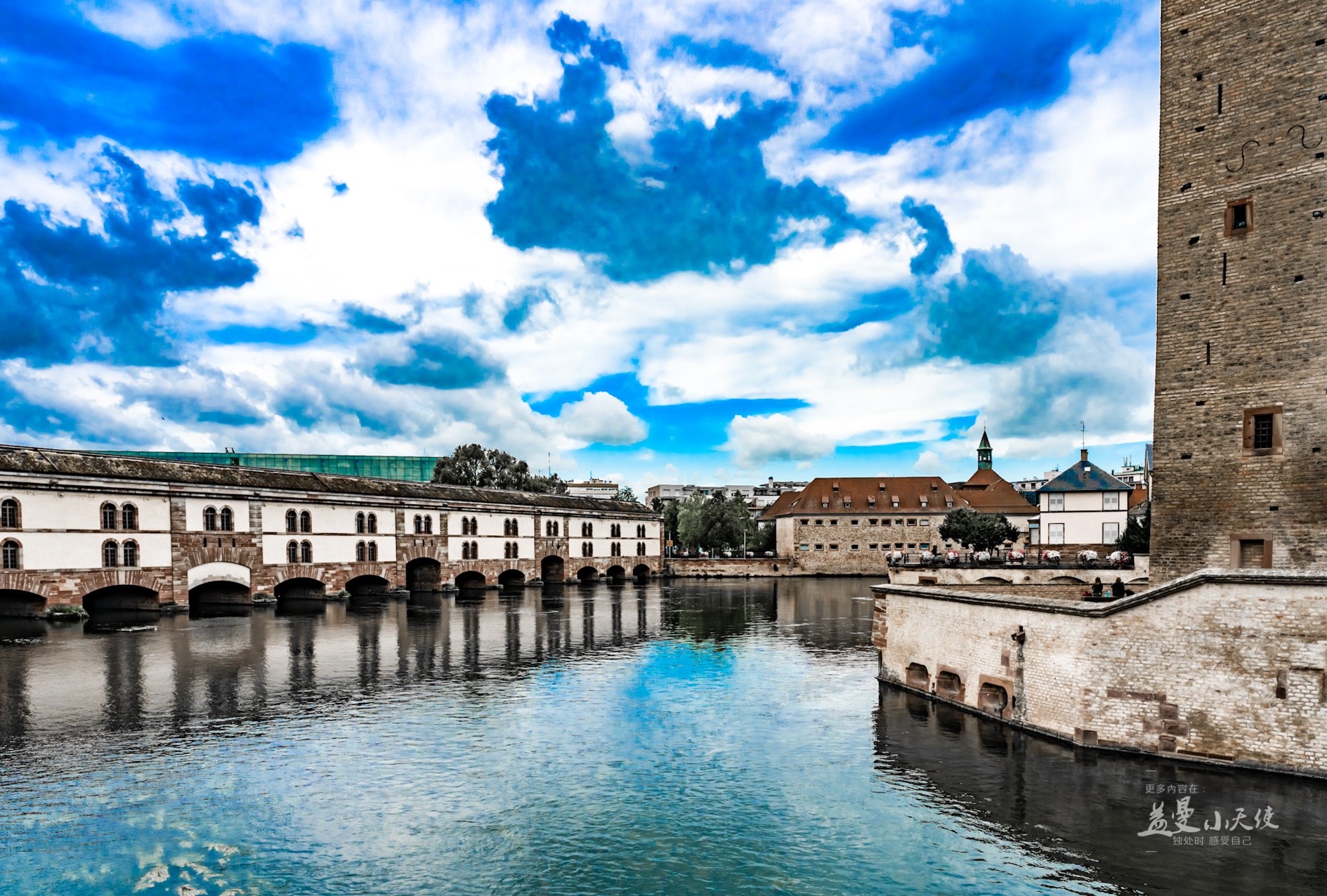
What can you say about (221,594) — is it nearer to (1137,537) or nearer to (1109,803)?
(1109,803)

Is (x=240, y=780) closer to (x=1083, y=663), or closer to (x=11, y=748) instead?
(x=11, y=748)

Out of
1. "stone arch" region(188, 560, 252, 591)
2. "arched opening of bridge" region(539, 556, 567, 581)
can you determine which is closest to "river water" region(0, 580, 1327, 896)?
"stone arch" region(188, 560, 252, 591)

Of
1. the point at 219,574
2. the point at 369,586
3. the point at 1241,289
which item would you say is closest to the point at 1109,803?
the point at 1241,289

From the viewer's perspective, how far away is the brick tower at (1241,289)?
78.2 ft

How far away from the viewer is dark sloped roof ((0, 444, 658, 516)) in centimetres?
4844

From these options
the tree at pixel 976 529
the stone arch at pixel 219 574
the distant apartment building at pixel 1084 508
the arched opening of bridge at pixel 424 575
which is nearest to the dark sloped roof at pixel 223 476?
the stone arch at pixel 219 574

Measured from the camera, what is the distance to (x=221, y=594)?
58.9 m

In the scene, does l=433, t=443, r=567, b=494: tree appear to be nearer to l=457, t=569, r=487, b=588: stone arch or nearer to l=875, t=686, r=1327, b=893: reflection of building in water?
l=457, t=569, r=487, b=588: stone arch

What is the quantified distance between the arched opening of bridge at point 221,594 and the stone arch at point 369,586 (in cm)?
1029

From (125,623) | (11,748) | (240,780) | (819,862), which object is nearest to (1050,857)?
(819,862)

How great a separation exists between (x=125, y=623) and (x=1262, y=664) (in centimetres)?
5327

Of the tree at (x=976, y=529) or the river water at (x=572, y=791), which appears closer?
the river water at (x=572, y=791)

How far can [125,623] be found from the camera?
47.3 metres

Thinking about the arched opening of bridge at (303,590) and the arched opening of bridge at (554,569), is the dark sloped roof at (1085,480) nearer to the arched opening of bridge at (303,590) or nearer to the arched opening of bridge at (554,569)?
the arched opening of bridge at (554,569)
